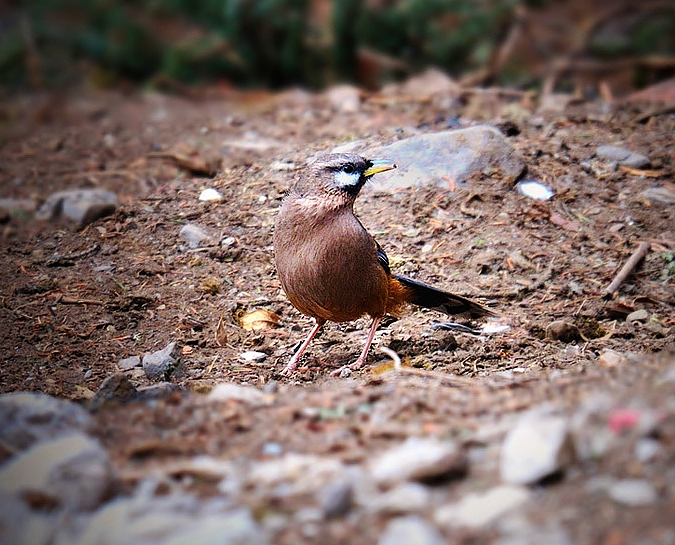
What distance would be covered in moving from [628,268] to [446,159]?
151 centimetres

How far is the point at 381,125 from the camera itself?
7273 millimetres

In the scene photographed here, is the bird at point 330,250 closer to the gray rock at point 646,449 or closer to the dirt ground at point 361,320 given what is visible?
the dirt ground at point 361,320

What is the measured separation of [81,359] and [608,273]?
3.22 m

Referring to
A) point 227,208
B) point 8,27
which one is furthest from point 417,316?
point 8,27

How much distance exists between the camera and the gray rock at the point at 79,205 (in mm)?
6355

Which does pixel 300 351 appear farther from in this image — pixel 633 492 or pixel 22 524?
pixel 633 492

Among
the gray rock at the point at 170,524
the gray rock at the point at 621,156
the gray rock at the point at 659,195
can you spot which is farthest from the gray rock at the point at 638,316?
the gray rock at the point at 170,524

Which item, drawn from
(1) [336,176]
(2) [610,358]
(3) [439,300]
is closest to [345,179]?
(1) [336,176]

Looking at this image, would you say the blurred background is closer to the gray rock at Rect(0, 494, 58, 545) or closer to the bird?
the bird

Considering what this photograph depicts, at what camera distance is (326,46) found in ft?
31.7

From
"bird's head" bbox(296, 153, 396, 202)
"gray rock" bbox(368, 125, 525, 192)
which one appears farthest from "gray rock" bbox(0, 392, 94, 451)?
"gray rock" bbox(368, 125, 525, 192)

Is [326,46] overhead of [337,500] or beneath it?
beneath

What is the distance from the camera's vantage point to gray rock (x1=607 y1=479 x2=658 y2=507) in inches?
97.3

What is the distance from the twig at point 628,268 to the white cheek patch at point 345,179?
1717mm
